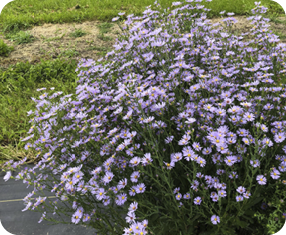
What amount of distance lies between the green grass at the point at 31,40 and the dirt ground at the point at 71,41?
97 millimetres

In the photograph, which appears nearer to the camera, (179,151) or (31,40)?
(179,151)

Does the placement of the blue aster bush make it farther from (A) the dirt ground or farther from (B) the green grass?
(A) the dirt ground

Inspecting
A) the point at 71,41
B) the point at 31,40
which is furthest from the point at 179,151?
the point at 31,40

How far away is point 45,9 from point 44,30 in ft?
4.61

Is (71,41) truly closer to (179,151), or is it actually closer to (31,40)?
(31,40)

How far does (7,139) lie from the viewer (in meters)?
3.36

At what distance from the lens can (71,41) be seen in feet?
18.5

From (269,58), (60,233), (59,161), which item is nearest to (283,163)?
(269,58)

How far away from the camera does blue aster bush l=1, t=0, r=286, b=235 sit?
4.76ft

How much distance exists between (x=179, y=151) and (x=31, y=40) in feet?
17.7

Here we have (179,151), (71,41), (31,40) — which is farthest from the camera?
(31,40)

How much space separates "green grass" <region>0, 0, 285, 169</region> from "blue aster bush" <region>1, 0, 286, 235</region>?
1.53m

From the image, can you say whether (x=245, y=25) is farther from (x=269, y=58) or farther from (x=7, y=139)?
(x=7, y=139)

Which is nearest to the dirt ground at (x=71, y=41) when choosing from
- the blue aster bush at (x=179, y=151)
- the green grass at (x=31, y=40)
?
the green grass at (x=31, y=40)
